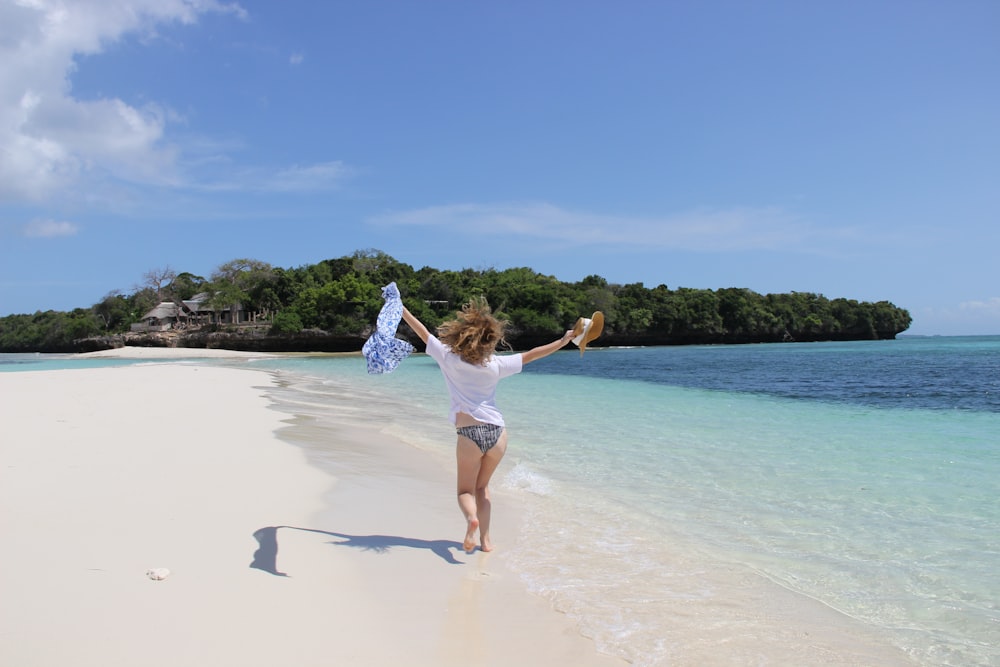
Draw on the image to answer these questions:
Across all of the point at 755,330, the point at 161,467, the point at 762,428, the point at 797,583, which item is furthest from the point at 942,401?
the point at 755,330

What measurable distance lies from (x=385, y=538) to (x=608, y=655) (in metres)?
1.95

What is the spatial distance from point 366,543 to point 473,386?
1288 millimetres

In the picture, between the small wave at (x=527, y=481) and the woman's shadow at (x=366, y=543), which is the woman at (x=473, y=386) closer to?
the woman's shadow at (x=366, y=543)

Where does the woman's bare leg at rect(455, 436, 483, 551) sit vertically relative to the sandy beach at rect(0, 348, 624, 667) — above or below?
above

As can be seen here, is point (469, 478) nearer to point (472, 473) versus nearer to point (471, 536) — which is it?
point (472, 473)

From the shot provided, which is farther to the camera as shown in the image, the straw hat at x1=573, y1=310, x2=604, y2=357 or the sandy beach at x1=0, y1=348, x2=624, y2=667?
the straw hat at x1=573, y1=310, x2=604, y2=357

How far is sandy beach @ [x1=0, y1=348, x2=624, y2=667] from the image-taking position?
2533 mm

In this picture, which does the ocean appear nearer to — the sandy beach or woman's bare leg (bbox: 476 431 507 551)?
woman's bare leg (bbox: 476 431 507 551)

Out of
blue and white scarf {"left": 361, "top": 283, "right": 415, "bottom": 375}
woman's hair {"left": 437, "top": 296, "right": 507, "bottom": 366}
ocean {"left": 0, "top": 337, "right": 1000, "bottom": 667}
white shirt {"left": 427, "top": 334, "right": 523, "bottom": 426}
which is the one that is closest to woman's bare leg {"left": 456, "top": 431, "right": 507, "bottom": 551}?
white shirt {"left": 427, "top": 334, "right": 523, "bottom": 426}

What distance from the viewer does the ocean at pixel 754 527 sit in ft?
10.2

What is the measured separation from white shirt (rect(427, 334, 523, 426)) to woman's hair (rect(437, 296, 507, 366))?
0.05m

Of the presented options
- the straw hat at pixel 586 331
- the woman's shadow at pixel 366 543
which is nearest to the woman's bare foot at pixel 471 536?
the woman's shadow at pixel 366 543

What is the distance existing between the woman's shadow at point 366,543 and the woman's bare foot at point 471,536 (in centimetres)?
10

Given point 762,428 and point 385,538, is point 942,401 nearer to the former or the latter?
point 762,428
